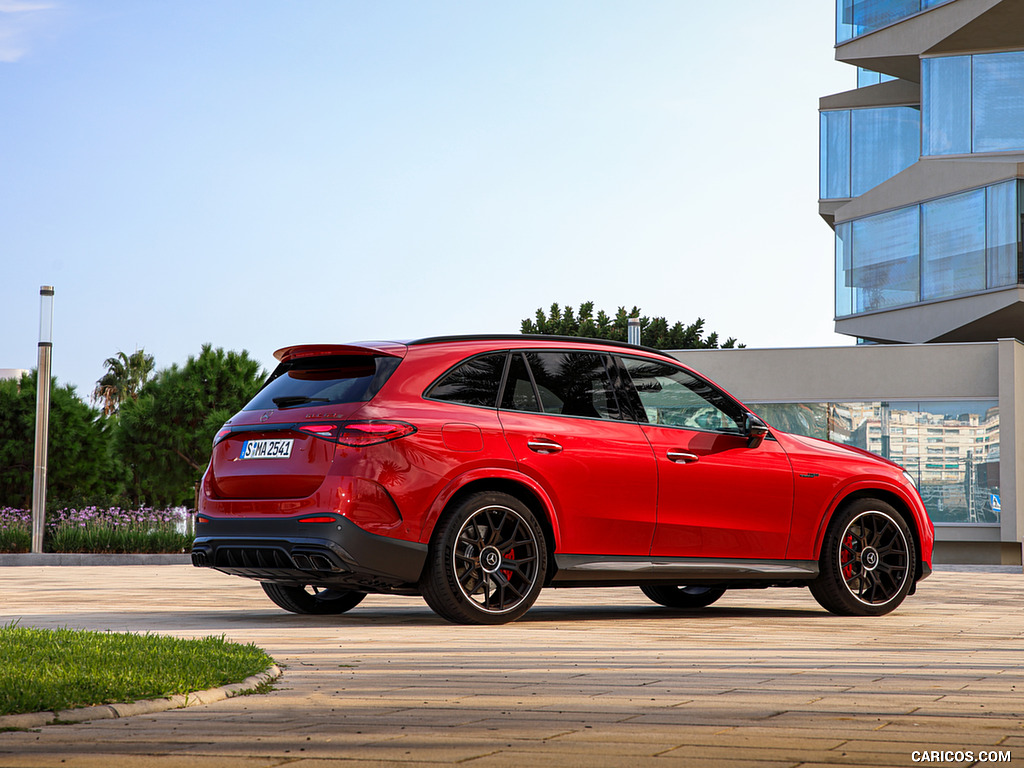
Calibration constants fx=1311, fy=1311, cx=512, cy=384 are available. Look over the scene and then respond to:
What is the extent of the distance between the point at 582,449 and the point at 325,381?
171cm

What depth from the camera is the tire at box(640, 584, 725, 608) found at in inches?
425

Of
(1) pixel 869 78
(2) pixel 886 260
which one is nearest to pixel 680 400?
(2) pixel 886 260

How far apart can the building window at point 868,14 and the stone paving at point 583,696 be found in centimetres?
2539

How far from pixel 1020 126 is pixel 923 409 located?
824 centimetres

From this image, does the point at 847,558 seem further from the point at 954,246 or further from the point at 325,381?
the point at 954,246

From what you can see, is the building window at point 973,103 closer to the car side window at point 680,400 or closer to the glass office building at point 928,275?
the glass office building at point 928,275

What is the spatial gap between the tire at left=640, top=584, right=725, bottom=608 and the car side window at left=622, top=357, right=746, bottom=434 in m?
2.00

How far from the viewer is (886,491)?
9.90 meters

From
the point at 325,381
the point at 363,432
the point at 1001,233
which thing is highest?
the point at 1001,233

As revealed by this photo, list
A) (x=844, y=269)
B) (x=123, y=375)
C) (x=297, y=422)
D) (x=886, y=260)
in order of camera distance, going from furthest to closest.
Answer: (x=123, y=375)
(x=844, y=269)
(x=886, y=260)
(x=297, y=422)

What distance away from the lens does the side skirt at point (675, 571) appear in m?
8.47

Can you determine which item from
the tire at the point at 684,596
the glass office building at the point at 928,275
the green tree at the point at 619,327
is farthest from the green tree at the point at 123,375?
the tire at the point at 684,596

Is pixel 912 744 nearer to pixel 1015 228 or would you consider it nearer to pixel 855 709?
pixel 855 709

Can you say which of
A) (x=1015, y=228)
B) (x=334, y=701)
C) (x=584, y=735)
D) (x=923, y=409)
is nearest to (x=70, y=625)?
(x=334, y=701)
